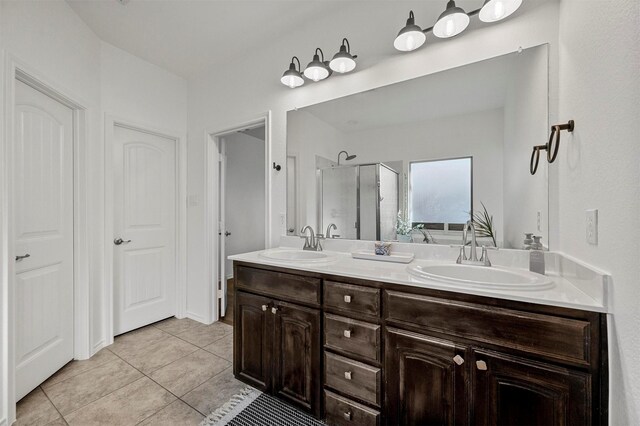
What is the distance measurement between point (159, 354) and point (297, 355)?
1475 mm

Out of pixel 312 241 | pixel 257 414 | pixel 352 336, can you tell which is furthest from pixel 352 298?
pixel 257 414

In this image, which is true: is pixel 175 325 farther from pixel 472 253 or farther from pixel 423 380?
pixel 472 253

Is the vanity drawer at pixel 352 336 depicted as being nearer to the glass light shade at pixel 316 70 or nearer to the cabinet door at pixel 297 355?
the cabinet door at pixel 297 355

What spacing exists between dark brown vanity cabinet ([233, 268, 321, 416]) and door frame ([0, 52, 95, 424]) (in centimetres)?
119

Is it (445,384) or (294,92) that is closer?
(445,384)

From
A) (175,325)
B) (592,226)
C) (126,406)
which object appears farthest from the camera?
(175,325)

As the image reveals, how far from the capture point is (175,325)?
2.84 meters

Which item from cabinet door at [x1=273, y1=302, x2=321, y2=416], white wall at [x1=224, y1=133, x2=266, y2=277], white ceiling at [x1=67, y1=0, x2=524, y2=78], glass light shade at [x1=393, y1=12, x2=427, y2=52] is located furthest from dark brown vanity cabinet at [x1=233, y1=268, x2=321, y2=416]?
white wall at [x1=224, y1=133, x2=266, y2=277]

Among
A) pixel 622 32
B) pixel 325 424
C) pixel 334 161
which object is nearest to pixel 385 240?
pixel 334 161

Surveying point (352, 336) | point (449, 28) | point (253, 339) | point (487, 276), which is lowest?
point (253, 339)

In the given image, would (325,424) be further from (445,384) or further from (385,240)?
(385,240)

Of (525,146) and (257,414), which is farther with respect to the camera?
(257,414)

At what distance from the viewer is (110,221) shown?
2432 millimetres

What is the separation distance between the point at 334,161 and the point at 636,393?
1.78m
